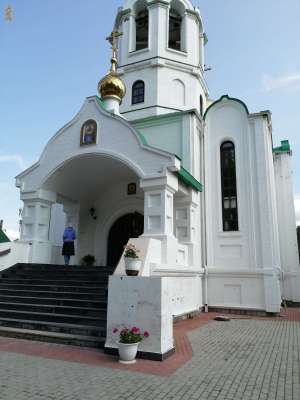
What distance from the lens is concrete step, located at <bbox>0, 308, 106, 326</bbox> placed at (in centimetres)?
688

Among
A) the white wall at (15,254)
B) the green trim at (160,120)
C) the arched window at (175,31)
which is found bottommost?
the white wall at (15,254)

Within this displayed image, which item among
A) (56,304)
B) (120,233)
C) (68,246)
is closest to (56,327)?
(56,304)

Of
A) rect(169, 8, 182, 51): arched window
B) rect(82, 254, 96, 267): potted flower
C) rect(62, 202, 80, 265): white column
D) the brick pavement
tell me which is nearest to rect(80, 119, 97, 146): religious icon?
rect(62, 202, 80, 265): white column

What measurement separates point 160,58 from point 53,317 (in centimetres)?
1176

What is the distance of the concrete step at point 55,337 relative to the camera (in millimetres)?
6156

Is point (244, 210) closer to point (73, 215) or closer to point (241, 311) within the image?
point (241, 311)

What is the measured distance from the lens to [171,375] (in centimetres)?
461

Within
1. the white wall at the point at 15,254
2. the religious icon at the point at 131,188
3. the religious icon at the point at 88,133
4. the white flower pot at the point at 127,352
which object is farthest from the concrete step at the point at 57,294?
the religious icon at the point at 131,188

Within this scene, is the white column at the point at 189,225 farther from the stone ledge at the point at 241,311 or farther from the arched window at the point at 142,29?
the arched window at the point at 142,29

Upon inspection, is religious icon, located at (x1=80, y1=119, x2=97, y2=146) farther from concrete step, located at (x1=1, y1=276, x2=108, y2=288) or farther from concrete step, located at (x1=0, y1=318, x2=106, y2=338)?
concrete step, located at (x1=0, y1=318, x2=106, y2=338)

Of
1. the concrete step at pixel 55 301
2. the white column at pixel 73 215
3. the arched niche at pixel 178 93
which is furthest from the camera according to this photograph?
the arched niche at pixel 178 93

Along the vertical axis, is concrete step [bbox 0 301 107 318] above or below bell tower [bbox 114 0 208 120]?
below

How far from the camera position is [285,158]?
16391 mm

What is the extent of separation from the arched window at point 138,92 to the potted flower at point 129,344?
1132 cm
